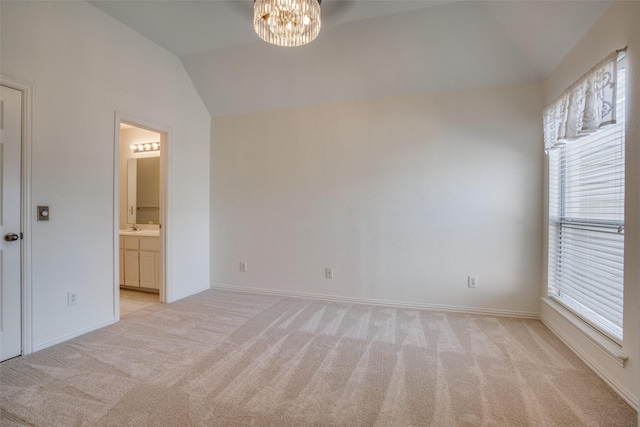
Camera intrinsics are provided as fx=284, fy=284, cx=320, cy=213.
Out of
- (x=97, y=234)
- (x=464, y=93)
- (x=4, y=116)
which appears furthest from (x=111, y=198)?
(x=464, y=93)

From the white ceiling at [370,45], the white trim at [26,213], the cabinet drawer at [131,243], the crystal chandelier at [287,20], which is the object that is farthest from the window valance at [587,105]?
the cabinet drawer at [131,243]

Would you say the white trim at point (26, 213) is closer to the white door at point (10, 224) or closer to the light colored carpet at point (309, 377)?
the white door at point (10, 224)

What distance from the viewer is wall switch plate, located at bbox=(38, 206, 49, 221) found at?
221cm

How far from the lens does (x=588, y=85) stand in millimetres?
1962

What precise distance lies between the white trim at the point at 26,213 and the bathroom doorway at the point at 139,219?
64 cm

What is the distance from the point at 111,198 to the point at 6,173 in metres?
0.74

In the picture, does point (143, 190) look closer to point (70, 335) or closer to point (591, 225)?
point (70, 335)

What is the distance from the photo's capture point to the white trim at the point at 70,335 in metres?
2.21

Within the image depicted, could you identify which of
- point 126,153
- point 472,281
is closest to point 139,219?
point 126,153

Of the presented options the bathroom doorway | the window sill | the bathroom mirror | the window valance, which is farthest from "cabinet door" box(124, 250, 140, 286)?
the window valance

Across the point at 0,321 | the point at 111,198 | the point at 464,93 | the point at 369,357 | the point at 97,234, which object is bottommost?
the point at 369,357

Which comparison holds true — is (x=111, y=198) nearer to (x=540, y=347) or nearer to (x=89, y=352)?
(x=89, y=352)

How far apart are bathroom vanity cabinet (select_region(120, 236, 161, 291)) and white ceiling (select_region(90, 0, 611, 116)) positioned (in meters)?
2.15

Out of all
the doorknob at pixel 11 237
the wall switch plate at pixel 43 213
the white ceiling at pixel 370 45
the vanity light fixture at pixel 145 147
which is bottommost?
the doorknob at pixel 11 237
